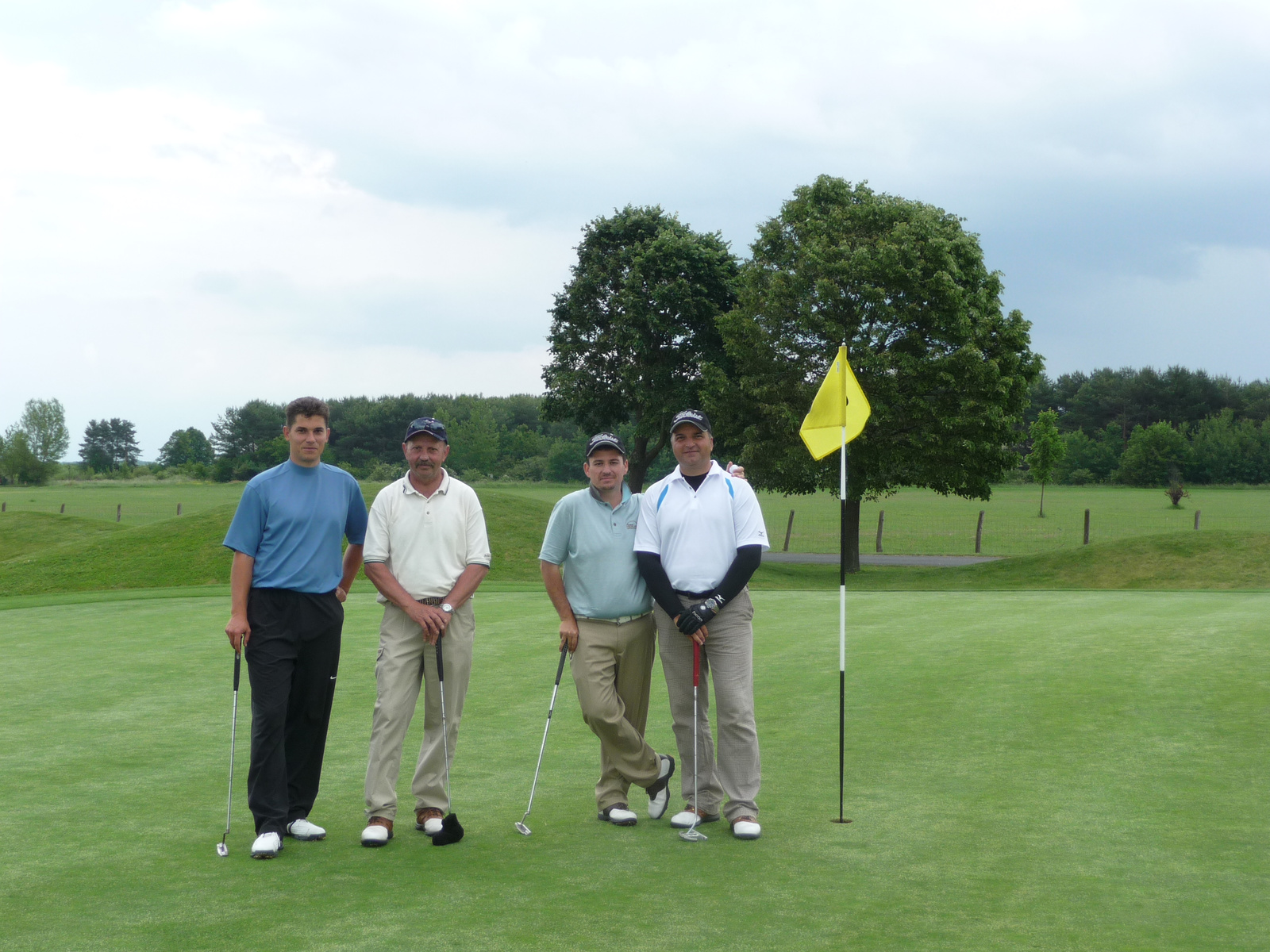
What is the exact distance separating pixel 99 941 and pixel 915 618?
10730 millimetres

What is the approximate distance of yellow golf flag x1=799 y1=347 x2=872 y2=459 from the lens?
23.4 ft

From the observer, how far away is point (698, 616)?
5.80m

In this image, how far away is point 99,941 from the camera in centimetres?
405

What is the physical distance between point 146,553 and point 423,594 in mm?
25253

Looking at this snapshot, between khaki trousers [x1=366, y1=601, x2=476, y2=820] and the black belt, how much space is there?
Result: 1066 mm

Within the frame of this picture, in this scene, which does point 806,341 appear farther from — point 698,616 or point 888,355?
point 698,616

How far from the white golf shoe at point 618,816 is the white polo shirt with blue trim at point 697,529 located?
1.16m

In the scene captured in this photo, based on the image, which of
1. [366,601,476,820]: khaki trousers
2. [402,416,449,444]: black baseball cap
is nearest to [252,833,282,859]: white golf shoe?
[366,601,476,820]: khaki trousers

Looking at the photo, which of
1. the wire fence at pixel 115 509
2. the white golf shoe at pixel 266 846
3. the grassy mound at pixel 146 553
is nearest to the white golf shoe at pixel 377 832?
the white golf shoe at pixel 266 846

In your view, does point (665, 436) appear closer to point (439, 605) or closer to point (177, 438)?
point (439, 605)

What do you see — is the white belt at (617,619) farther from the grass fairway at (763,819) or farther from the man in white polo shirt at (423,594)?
the grass fairway at (763,819)

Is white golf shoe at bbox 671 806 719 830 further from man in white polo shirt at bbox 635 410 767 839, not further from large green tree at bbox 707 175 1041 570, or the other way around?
large green tree at bbox 707 175 1041 570

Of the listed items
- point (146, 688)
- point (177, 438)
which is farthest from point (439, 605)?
point (177, 438)

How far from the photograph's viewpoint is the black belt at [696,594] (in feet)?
19.5
